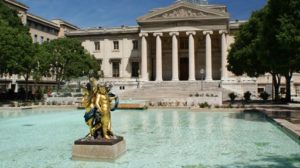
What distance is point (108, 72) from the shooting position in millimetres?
68562

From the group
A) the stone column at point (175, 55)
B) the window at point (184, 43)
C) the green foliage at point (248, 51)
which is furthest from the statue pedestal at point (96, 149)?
the window at point (184, 43)

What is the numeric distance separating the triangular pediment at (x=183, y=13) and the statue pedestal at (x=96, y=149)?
4782cm

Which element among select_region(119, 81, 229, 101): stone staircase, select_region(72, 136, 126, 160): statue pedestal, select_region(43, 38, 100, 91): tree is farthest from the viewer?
select_region(43, 38, 100, 91): tree

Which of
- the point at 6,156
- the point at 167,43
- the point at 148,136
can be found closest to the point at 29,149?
the point at 6,156

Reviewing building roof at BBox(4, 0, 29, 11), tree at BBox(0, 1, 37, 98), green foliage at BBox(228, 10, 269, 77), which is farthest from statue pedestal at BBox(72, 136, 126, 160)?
building roof at BBox(4, 0, 29, 11)

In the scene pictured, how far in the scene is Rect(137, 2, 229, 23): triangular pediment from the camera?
182 ft

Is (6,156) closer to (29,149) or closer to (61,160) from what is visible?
(29,149)

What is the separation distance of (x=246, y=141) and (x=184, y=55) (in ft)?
166

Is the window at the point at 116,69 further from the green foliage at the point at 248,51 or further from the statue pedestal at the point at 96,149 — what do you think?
the statue pedestal at the point at 96,149

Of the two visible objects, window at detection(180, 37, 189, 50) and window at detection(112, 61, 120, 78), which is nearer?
window at detection(180, 37, 189, 50)

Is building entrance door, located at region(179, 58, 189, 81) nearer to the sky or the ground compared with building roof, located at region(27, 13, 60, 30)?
nearer to the ground

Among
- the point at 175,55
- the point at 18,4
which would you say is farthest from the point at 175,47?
the point at 18,4

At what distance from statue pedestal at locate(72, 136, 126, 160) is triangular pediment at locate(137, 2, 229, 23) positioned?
1883 inches

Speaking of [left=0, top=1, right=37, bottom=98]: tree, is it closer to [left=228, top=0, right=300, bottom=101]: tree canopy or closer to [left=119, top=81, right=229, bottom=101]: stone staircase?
[left=119, top=81, right=229, bottom=101]: stone staircase
